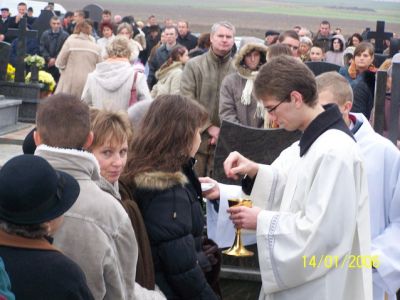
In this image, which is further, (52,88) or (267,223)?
(52,88)

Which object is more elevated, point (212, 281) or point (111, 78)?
point (111, 78)

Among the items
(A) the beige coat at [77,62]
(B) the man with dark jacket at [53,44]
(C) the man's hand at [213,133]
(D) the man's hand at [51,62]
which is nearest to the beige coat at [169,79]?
(C) the man's hand at [213,133]

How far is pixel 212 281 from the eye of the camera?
15.7 feet

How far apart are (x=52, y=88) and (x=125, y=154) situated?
13.0 m

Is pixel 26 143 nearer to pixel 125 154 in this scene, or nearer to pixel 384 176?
pixel 125 154

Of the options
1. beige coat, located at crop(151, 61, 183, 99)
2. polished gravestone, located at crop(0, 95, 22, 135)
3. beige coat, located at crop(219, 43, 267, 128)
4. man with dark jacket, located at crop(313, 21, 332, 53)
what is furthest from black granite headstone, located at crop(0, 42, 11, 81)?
beige coat, located at crop(219, 43, 267, 128)

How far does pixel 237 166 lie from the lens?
4.86m

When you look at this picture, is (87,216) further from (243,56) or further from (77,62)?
(77,62)

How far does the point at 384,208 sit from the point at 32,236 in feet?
7.85

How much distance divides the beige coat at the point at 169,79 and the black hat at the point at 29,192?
6.99 m

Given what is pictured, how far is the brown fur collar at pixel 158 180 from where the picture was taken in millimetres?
4312

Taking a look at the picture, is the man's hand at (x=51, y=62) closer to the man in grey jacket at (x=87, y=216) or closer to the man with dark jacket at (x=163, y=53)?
the man with dark jacket at (x=163, y=53)

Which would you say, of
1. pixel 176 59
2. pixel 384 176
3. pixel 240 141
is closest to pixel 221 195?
pixel 384 176

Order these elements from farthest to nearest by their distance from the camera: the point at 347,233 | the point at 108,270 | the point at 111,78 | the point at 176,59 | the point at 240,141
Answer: the point at 176,59 → the point at 111,78 → the point at 240,141 → the point at 347,233 → the point at 108,270
